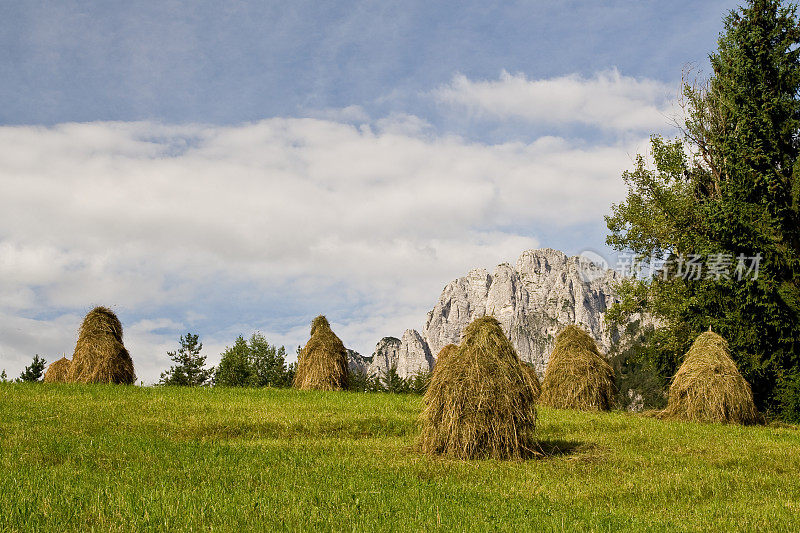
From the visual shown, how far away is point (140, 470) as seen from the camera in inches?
392

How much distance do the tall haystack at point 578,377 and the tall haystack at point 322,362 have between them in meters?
9.44

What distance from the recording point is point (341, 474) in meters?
10.2

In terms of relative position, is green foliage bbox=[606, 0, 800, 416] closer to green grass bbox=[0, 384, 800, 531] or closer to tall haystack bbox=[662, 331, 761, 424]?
tall haystack bbox=[662, 331, 761, 424]

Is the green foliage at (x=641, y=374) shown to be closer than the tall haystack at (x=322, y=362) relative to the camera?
No

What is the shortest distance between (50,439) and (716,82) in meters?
37.0

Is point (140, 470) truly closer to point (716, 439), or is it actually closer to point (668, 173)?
point (716, 439)

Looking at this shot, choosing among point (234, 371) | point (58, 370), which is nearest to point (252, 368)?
point (234, 371)

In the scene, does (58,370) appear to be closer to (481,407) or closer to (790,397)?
(481,407)

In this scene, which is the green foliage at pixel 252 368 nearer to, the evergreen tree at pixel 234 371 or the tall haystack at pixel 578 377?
the evergreen tree at pixel 234 371

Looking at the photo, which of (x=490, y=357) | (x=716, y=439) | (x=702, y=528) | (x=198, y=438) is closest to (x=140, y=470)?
(x=198, y=438)

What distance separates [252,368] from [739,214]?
46.9m

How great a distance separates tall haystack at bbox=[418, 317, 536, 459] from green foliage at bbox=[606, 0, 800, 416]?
676 inches

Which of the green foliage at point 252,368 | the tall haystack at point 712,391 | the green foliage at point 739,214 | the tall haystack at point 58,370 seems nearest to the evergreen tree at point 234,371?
the green foliage at point 252,368

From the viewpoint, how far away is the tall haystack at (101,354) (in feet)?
82.3
